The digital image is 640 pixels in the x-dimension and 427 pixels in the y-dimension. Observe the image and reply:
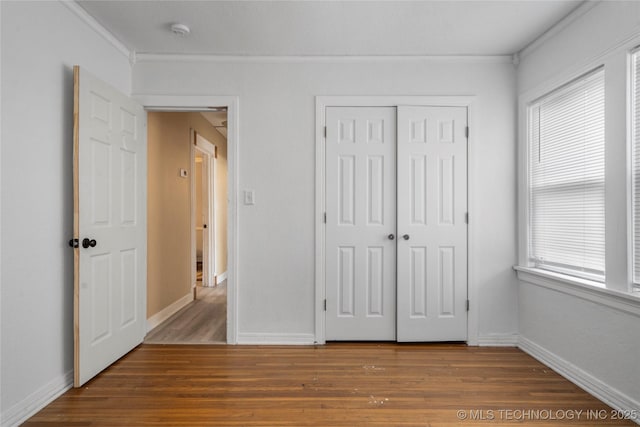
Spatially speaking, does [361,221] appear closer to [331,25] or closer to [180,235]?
[331,25]

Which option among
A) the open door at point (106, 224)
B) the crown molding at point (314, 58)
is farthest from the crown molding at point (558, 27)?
the open door at point (106, 224)

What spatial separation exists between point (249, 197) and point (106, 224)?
1102 millimetres

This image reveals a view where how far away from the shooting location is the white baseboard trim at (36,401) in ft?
6.25

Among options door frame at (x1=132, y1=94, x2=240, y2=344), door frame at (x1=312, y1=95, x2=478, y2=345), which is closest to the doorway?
door frame at (x1=132, y1=94, x2=240, y2=344)

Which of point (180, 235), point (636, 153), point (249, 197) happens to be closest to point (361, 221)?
point (249, 197)

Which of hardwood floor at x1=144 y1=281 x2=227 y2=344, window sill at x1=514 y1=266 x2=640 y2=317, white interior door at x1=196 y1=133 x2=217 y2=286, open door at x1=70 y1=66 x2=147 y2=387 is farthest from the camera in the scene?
white interior door at x1=196 y1=133 x2=217 y2=286

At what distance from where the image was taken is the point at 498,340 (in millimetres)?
3125

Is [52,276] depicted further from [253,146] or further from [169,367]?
[253,146]

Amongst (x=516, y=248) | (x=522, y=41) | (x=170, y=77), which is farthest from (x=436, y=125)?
(x=170, y=77)

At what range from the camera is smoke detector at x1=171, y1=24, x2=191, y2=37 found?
103 inches

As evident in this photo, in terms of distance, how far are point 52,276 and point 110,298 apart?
511 millimetres

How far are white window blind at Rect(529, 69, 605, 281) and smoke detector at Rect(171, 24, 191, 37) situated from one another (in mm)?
2811

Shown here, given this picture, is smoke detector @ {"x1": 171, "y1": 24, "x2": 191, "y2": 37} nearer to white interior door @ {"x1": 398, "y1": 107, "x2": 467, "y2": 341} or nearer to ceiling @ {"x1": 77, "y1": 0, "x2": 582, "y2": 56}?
ceiling @ {"x1": 77, "y1": 0, "x2": 582, "y2": 56}

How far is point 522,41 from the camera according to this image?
287 centimetres
